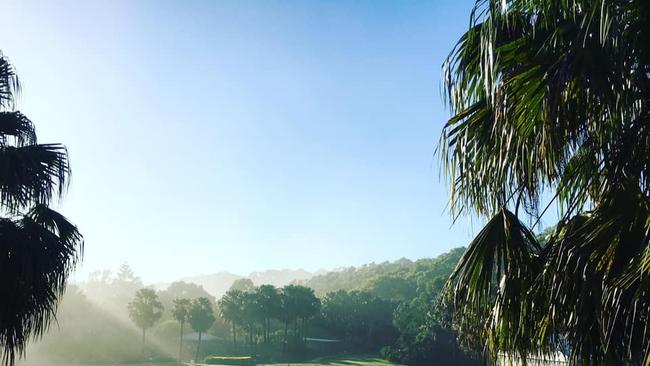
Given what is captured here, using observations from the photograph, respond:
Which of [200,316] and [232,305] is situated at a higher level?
[232,305]

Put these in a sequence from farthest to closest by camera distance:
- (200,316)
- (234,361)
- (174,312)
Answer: (200,316)
(174,312)
(234,361)

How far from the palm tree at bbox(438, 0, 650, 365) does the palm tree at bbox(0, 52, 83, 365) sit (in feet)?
14.2

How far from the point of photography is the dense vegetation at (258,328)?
47.2 meters

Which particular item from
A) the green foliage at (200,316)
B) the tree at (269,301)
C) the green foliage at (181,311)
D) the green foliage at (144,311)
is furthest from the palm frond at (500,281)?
the tree at (269,301)

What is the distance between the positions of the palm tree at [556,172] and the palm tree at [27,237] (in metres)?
4.31

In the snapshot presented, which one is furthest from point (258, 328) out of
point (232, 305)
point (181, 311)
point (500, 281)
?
point (500, 281)

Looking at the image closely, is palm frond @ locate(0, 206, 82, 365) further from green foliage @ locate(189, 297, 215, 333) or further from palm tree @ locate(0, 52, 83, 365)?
green foliage @ locate(189, 297, 215, 333)

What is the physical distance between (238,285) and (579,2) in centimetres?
9861

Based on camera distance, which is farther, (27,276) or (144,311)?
(144,311)

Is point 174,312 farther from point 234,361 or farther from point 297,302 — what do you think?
point 297,302

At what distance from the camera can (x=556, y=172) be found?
404 cm

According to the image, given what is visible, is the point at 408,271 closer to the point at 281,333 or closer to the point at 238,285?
the point at 238,285

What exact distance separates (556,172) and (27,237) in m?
5.22

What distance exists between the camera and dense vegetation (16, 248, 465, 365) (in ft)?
155
